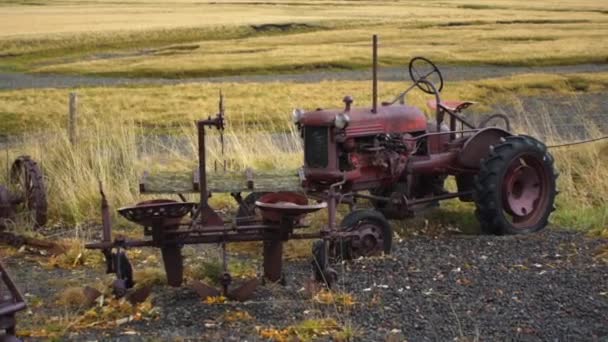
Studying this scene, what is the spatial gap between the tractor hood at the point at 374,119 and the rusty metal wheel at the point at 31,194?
9.45 feet

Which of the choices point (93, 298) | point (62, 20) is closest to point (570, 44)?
point (62, 20)

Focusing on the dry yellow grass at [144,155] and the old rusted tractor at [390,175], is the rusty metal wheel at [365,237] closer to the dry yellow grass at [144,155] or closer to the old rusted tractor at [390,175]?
the old rusted tractor at [390,175]

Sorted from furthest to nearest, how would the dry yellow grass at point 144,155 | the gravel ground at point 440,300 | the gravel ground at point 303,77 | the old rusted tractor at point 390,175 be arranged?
1. the gravel ground at point 303,77
2. the dry yellow grass at point 144,155
3. the old rusted tractor at point 390,175
4. the gravel ground at point 440,300

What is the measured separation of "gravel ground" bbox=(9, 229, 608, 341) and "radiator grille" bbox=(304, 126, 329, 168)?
1.20 m

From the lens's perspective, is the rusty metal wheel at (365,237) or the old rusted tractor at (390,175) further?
the old rusted tractor at (390,175)

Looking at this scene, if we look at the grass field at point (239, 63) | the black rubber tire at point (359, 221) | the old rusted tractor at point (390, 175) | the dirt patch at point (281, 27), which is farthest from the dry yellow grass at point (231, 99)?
the dirt patch at point (281, 27)

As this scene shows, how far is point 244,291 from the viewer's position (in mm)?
6695

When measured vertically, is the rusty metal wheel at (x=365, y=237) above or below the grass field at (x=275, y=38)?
below

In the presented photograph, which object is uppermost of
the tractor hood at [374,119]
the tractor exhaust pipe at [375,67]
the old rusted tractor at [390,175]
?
the tractor exhaust pipe at [375,67]

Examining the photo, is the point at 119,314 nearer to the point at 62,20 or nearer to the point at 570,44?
the point at 570,44

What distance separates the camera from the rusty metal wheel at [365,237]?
801 centimetres

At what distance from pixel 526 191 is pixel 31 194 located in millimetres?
5165

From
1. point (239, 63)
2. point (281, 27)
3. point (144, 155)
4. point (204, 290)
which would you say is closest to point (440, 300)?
point (204, 290)

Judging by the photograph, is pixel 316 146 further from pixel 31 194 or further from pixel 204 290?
pixel 31 194
